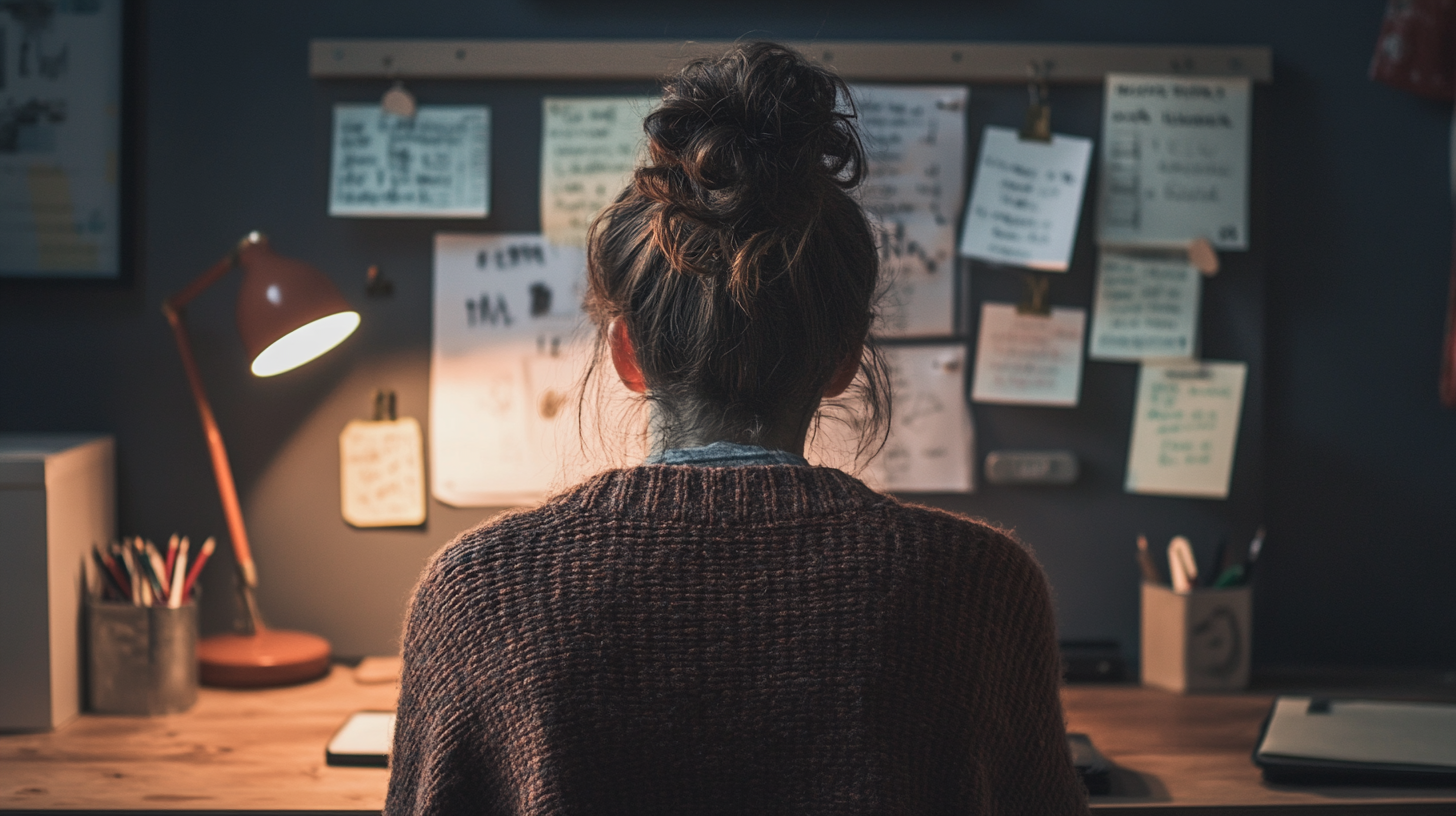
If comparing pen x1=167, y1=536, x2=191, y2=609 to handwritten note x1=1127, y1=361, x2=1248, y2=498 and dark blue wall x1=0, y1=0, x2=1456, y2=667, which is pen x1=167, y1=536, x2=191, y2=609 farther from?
handwritten note x1=1127, y1=361, x2=1248, y2=498

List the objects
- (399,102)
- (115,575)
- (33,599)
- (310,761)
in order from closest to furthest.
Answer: (310,761) < (33,599) < (115,575) < (399,102)

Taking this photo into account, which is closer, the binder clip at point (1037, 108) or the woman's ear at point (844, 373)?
the woman's ear at point (844, 373)

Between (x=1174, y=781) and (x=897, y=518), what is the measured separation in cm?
63

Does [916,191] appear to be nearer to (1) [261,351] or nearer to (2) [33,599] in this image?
(1) [261,351]

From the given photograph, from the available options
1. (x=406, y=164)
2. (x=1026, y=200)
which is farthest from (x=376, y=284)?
(x=1026, y=200)

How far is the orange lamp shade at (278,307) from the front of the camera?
1.25 meters

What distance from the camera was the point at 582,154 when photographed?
4.90 ft

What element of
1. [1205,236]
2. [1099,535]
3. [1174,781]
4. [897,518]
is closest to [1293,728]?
[1174,781]

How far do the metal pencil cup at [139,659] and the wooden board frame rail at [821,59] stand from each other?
697 mm

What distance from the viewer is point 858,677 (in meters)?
0.63

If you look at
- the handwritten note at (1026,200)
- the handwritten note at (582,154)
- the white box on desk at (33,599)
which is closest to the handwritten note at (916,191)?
the handwritten note at (1026,200)

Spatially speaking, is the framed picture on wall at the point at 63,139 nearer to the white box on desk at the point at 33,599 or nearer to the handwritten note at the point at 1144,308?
the white box on desk at the point at 33,599

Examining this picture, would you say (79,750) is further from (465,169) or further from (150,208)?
(465,169)

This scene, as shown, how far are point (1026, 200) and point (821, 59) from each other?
32cm
